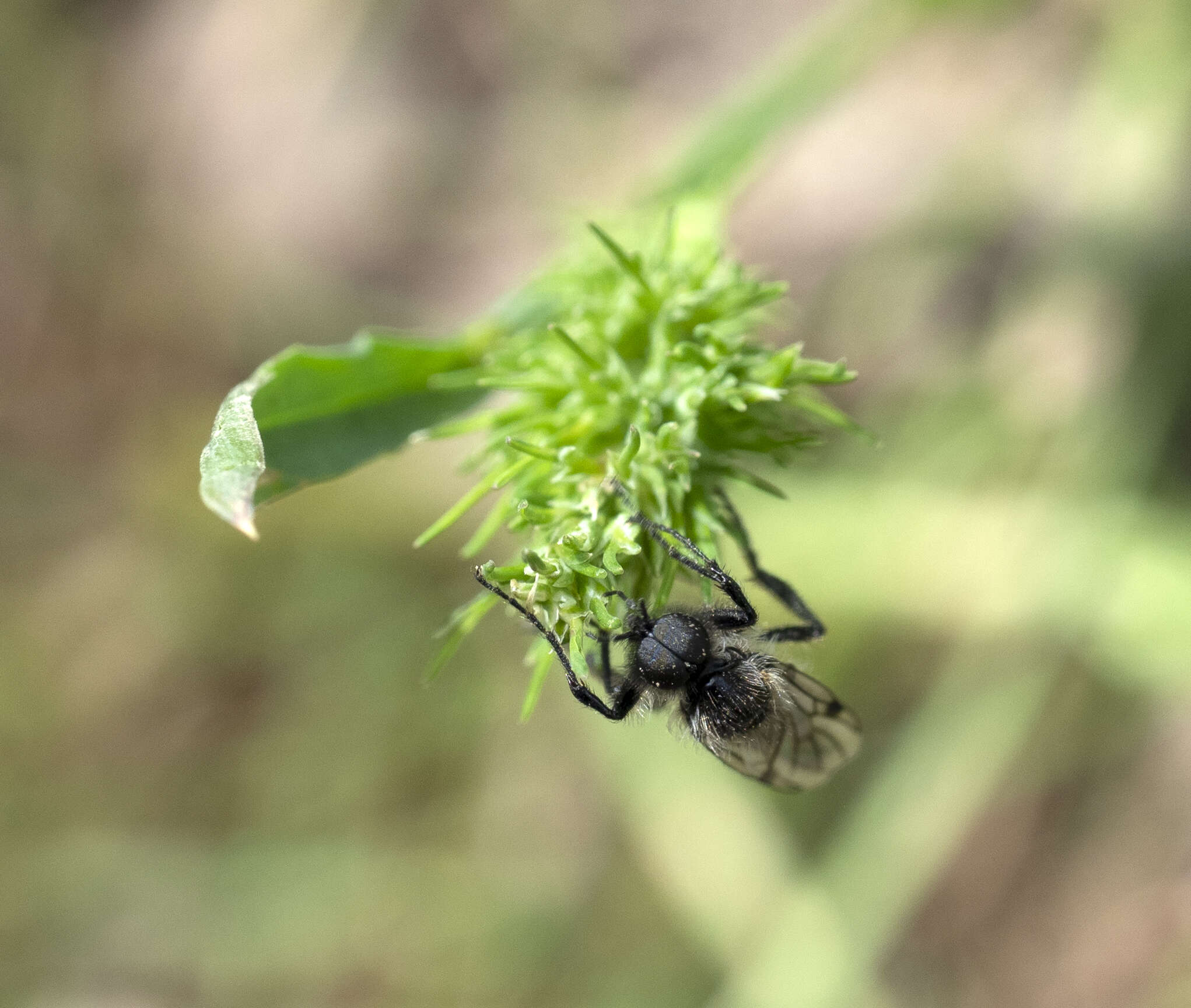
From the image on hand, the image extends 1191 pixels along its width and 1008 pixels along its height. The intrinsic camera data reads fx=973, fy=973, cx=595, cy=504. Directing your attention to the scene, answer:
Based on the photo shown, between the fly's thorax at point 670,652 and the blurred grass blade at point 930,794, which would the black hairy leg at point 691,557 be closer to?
the fly's thorax at point 670,652

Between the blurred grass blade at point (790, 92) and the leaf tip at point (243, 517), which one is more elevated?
the blurred grass blade at point (790, 92)

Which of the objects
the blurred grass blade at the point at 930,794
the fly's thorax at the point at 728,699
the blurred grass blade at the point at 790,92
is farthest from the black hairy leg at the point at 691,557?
the blurred grass blade at the point at 930,794

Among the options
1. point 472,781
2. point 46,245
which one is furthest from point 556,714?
point 46,245

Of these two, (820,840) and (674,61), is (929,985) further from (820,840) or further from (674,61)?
(674,61)

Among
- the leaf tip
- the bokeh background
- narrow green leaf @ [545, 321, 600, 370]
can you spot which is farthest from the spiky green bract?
the bokeh background

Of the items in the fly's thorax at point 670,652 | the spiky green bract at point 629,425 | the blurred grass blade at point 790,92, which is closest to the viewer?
the spiky green bract at point 629,425
